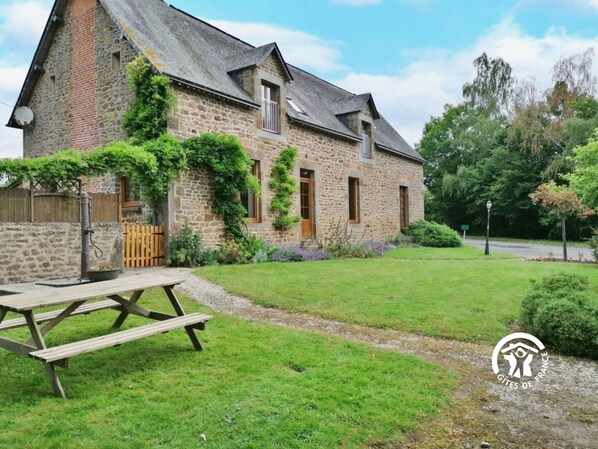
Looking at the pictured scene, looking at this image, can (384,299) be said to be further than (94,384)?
Yes

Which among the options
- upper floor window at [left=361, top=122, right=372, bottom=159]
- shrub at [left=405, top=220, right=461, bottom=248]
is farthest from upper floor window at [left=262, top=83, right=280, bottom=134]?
shrub at [left=405, top=220, right=461, bottom=248]

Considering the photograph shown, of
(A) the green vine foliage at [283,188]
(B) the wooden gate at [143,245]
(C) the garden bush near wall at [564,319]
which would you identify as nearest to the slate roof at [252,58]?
(A) the green vine foliage at [283,188]

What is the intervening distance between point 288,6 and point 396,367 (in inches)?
390

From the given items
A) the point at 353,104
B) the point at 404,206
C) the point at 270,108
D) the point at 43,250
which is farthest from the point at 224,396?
the point at 404,206

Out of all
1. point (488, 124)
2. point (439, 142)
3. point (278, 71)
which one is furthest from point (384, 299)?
point (439, 142)

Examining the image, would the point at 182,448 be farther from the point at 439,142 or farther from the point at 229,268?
the point at 439,142

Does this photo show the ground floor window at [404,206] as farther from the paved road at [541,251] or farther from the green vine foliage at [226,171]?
the green vine foliage at [226,171]

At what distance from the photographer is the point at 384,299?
23.4 ft

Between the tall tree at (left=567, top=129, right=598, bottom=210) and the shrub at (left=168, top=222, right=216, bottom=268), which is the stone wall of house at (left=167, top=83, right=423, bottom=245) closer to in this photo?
the shrub at (left=168, top=222, right=216, bottom=268)

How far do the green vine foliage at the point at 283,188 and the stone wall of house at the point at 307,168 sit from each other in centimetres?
22

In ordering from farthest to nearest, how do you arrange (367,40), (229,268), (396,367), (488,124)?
(488,124), (367,40), (229,268), (396,367)

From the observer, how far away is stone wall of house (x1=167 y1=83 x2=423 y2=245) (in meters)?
11.9

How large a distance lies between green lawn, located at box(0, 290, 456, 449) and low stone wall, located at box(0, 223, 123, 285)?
446 cm

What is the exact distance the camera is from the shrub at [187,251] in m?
11.1
